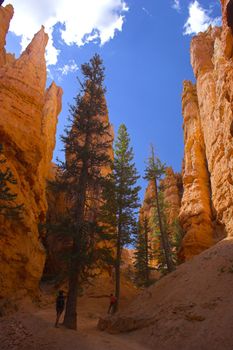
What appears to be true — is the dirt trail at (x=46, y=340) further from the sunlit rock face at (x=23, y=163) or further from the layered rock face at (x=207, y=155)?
the layered rock face at (x=207, y=155)

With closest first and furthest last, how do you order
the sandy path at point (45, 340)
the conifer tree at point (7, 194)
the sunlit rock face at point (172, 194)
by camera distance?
the sandy path at point (45, 340) < the conifer tree at point (7, 194) < the sunlit rock face at point (172, 194)

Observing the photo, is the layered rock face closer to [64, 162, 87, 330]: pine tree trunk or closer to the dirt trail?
[64, 162, 87, 330]: pine tree trunk

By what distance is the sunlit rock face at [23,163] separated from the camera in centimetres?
1891

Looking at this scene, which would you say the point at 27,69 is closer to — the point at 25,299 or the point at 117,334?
the point at 25,299

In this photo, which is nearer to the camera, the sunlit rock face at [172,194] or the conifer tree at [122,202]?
the conifer tree at [122,202]

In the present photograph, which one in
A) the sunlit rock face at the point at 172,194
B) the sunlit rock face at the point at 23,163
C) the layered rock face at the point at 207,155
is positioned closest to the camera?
the sunlit rock face at the point at 23,163

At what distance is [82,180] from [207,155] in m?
21.9

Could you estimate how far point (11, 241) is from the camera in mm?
19156

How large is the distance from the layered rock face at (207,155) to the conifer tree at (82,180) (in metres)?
10.1

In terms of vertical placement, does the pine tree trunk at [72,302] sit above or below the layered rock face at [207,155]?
below

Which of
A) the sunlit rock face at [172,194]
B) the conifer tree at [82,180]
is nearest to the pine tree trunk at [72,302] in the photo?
the conifer tree at [82,180]

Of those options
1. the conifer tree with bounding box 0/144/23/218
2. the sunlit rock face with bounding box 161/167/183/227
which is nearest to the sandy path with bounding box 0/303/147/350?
the conifer tree with bounding box 0/144/23/218

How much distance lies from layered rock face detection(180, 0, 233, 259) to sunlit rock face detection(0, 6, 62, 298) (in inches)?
657

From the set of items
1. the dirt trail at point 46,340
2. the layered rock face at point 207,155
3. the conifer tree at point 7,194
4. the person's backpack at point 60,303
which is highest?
the layered rock face at point 207,155
